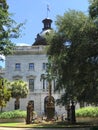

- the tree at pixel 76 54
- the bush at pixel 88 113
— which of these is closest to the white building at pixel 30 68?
the bush at pixel 88 113

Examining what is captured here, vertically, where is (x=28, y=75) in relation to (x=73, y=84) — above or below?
above

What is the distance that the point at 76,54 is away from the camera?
1236 inches

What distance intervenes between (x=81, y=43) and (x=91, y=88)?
577cm

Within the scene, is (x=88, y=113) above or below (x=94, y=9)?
below

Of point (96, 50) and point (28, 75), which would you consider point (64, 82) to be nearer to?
point (96, 50)

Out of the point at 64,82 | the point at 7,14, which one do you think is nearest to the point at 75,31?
the point at 64,82

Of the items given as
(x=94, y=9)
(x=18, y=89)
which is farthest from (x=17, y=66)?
(x=94, y=9)

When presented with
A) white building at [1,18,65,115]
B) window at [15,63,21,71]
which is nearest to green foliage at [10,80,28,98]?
white building at [1,18,65,115]

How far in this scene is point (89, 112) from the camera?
46625 millimetres

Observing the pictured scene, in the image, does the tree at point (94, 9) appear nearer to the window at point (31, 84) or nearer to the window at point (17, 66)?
the window at point (31, 84)

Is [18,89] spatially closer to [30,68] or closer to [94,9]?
[30,68]

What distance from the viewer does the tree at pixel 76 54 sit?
101 feet

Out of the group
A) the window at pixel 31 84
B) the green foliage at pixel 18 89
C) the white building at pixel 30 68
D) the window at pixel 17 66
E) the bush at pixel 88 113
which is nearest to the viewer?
the bush at pixel 88 113

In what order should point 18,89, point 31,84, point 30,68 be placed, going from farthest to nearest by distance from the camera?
point 30,68
point 31,84
point 18,89
